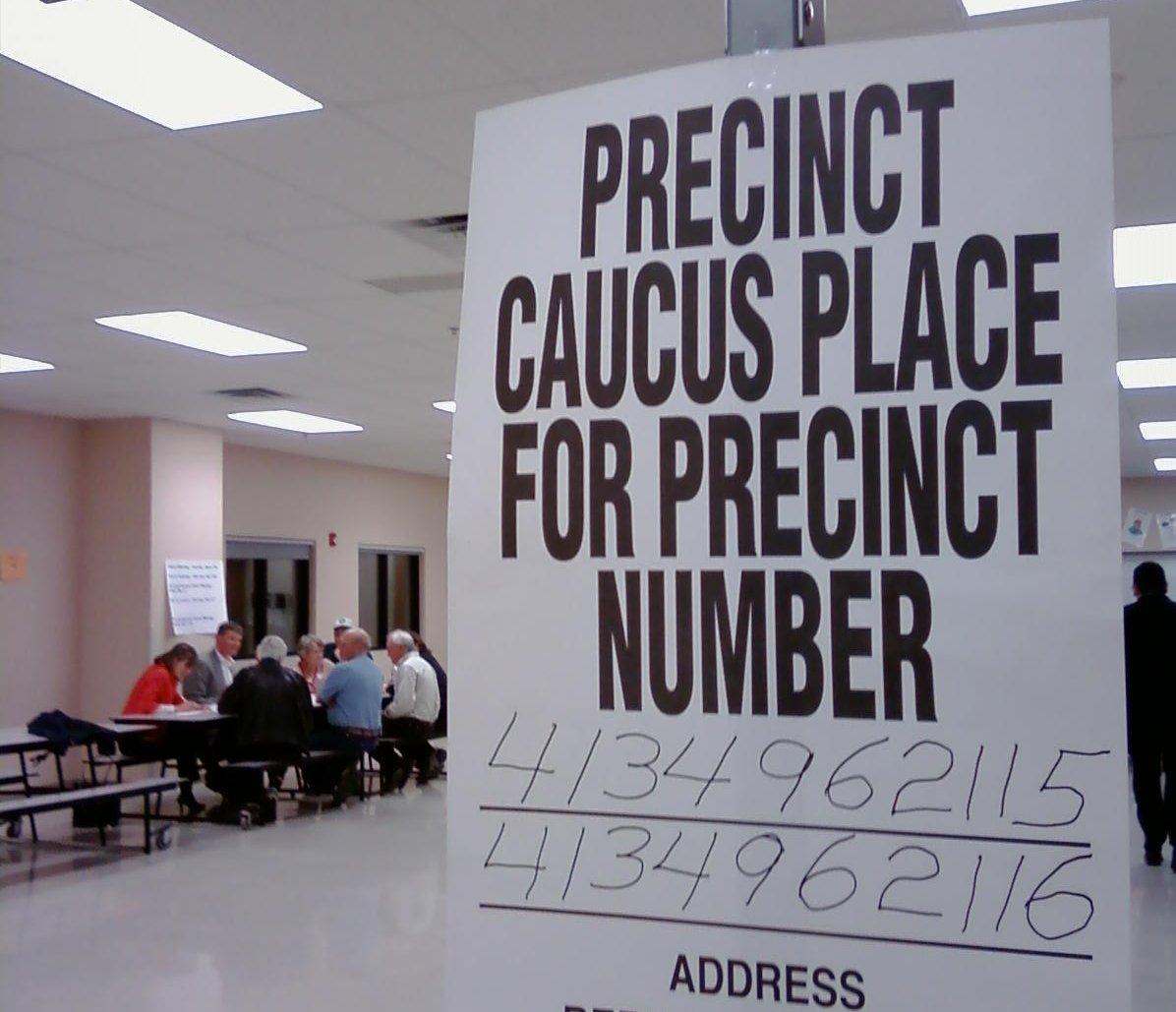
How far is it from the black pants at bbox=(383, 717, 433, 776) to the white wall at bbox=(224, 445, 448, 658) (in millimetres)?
3256

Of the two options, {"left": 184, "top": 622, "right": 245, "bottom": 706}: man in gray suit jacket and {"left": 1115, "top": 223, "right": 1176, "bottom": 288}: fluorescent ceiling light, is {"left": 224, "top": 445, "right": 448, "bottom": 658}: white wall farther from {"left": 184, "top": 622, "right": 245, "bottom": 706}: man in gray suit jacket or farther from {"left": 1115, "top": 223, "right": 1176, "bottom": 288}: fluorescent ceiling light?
{"left": 1115, "top": 223, "right": 1176, "bottom": 288}: fluorescent ceiling light

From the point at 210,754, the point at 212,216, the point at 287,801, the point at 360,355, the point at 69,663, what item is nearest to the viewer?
the point at 212,216

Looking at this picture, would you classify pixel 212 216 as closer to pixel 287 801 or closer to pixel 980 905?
pixel 980 905

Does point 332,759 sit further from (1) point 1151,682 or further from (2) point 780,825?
(2) point 780,825

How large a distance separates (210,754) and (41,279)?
3566 millimetres

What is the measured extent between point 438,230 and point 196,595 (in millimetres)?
6200

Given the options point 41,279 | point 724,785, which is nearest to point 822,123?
point 724,785

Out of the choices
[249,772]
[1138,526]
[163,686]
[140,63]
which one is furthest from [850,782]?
[1138,526]

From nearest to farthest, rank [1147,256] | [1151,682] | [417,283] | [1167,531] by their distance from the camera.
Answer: [1147,256]
[417,283]
[1151,682]
[1167,531]

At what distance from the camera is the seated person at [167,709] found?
8281mm

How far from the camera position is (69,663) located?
10328mm

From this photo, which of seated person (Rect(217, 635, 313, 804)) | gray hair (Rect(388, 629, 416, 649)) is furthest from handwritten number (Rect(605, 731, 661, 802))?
gray hair (Rect(388, 629, 416, 649))

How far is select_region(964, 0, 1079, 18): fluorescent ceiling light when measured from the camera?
3311 mm

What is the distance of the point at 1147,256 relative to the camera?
566 centimetres
